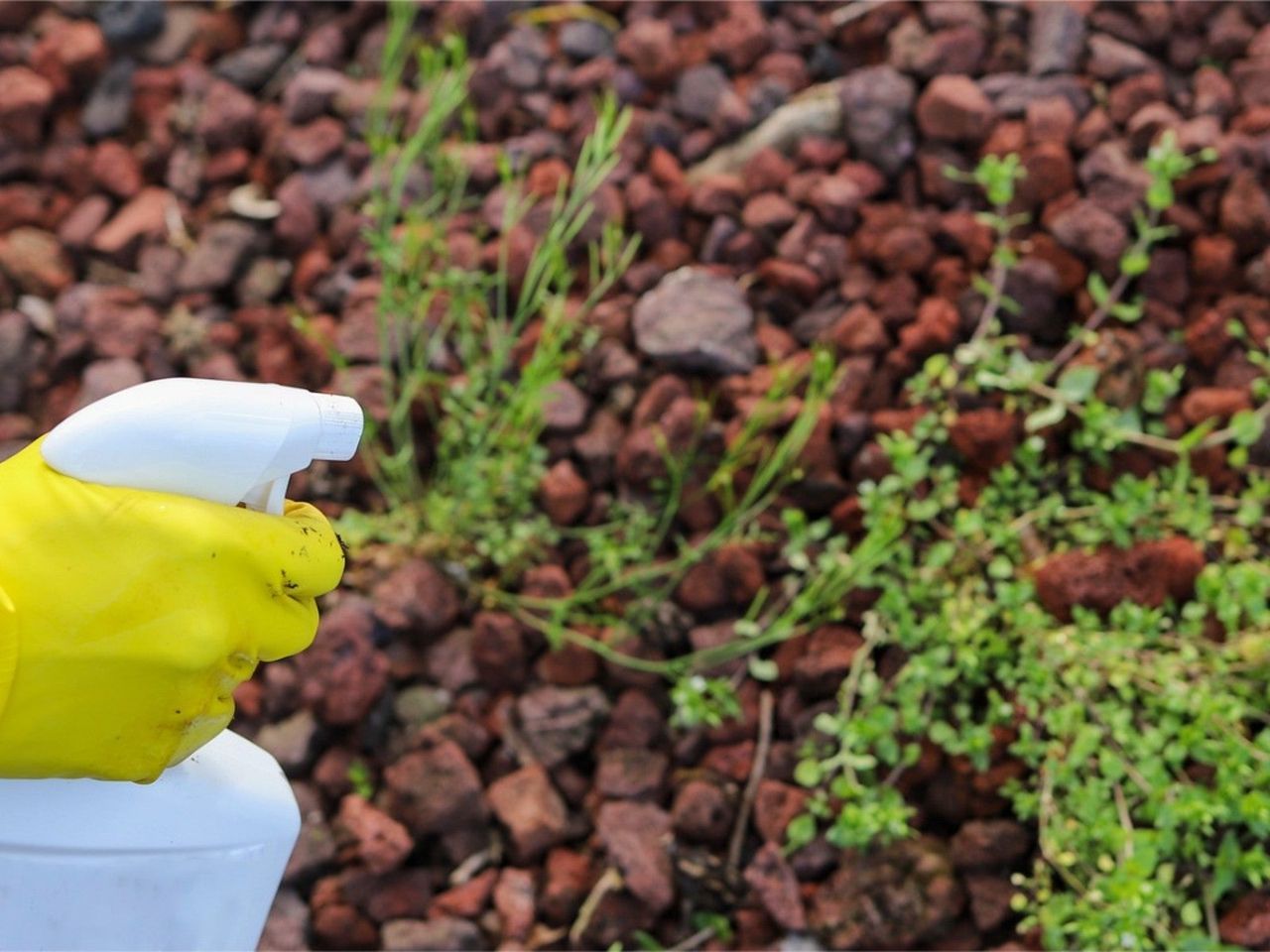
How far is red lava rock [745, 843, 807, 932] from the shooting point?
63.3 inches

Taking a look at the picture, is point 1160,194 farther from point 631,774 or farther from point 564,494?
point 631,774

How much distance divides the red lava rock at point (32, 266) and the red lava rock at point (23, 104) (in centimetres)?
20

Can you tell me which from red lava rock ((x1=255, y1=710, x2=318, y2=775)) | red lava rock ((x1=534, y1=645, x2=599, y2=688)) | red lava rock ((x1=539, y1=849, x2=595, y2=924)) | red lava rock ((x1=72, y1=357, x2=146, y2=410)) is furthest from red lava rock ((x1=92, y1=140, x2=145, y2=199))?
red lava rock ((x1=539, y1=849, x2=595, y2=924))

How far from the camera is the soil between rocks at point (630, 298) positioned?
65.8 inches

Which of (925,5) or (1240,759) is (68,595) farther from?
(925,5)

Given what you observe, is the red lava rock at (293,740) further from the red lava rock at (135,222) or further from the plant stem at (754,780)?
the red lava rock at (135,222)

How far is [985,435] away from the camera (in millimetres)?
1774

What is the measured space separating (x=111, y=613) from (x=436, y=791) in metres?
0.83

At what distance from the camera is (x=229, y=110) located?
2271mm

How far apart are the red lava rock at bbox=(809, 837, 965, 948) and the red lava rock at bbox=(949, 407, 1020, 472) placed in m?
0.51

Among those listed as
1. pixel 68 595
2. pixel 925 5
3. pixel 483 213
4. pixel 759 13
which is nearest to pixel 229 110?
pixel 483 213

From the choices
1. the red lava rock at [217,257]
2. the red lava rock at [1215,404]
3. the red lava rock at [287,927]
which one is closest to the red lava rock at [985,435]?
the red lava rock at [1215,404]

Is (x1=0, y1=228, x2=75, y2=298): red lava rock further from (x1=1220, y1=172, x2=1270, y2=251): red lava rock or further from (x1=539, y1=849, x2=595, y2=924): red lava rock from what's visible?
(x1=1220, y1=172, x2=1270, y2=251): red lava rock

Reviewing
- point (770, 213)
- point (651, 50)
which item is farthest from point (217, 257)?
point (770, 213)
